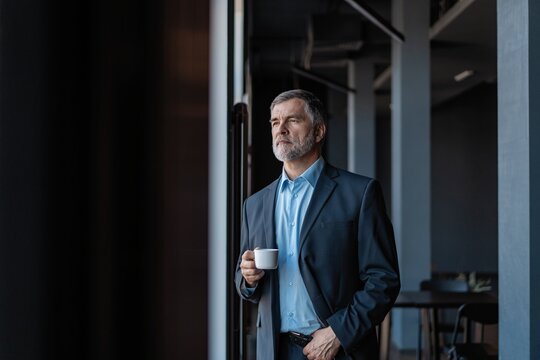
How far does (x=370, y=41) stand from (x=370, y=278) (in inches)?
286

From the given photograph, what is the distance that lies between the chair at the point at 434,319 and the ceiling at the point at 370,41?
251 cm

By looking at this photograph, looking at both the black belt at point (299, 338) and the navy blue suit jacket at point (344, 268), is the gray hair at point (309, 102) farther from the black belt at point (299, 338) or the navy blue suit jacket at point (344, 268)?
the black belt at point (299, 338)

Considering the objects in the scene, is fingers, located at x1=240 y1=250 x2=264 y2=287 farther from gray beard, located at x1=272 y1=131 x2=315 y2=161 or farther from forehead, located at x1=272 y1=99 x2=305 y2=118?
forehead, located at x1=272 y1=99 x2=305 y2=118

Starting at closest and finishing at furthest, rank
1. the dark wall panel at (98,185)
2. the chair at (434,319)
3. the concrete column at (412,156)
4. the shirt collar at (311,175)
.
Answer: the dark wall panel at (98,185) < the shirt collar at (311,175) < the chair at (434,319) < the concrete column at (412,156)

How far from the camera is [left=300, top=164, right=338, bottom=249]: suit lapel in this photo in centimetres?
211

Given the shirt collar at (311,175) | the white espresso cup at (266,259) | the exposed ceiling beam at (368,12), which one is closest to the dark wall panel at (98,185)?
the white espresso cup at (266,259)

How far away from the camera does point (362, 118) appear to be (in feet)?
38.0

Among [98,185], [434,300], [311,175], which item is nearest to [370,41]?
[434,300]

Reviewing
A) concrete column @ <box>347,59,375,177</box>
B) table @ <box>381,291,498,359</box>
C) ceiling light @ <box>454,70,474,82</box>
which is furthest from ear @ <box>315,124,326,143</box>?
concrete column @ <box>347,59,375,177</box>

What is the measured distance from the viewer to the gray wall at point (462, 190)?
49.9 ft

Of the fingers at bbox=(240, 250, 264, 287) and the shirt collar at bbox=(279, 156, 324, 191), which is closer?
the fingers at bbox=(240, 250, 264, 287)

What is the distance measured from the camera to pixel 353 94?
38.0 feet

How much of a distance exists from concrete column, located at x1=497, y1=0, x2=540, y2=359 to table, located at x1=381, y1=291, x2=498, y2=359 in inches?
97.6

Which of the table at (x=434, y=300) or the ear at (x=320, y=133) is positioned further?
the table at (x=434, y=300)
